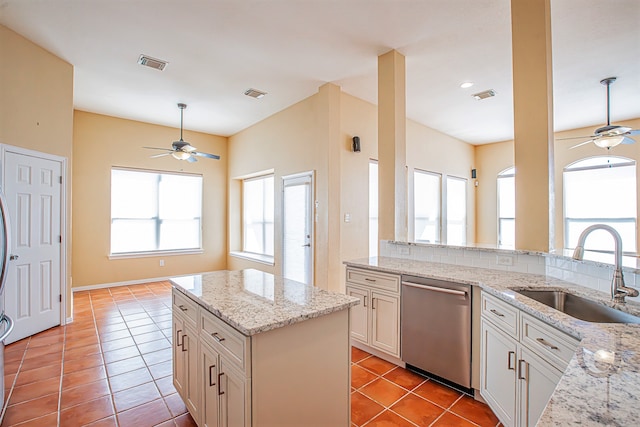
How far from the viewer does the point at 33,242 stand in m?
3.37

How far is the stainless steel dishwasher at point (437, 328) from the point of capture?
7.43ft

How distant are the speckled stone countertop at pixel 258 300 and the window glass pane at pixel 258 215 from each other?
3775mm

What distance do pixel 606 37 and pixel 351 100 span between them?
2.90m

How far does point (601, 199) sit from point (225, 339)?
7288mm

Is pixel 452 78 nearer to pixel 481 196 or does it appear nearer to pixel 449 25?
pixel 449 25

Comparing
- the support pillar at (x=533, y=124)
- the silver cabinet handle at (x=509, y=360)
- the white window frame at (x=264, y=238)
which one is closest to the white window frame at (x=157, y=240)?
the white window frame at (x=264, y=238)

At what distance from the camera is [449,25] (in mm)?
2955

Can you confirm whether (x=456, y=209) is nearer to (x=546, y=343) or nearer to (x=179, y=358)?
(x=546, y=343)

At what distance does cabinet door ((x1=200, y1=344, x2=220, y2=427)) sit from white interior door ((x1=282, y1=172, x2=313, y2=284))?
9.39ft

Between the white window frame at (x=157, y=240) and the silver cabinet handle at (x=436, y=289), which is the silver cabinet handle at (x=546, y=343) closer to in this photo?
the silver cabinet handle at (x=436, y=289)

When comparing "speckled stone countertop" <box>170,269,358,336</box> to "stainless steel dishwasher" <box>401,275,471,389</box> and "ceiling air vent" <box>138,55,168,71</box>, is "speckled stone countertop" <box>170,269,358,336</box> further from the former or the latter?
"ceiling air vent" <box>138,55,168,71</box>

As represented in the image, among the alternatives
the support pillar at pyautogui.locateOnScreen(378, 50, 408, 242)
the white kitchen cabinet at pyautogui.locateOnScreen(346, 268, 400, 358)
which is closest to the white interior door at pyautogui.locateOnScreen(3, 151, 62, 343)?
the white kitchen cabinet at pyautogui.locateOnScreen(346, 268, 400, 358)

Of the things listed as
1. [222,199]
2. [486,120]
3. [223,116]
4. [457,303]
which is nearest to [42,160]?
[223,116]

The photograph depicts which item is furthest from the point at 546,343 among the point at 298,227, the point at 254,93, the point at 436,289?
the point at 254,93
